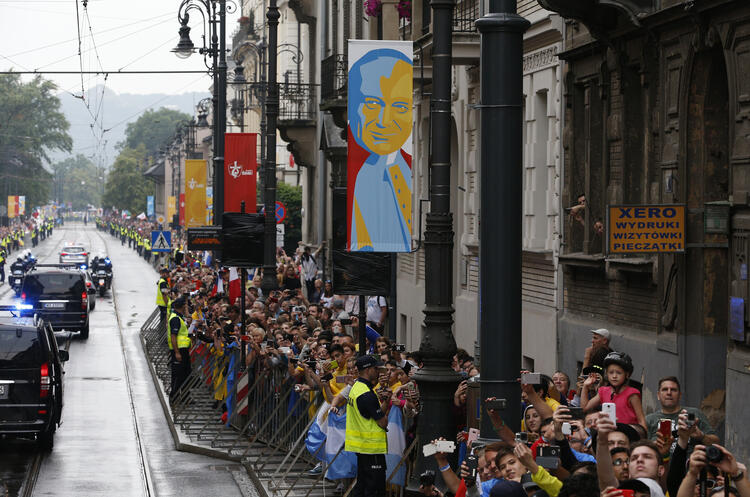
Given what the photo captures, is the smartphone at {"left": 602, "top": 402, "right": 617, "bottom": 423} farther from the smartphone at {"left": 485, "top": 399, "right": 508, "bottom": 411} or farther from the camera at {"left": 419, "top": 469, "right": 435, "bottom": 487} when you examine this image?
the camera at {"left": 419, "top": 469, "right": 435, "bottom": 487}

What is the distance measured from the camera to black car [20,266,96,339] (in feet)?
126

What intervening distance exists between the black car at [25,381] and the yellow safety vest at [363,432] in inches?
246

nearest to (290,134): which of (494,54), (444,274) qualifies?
(444,274)

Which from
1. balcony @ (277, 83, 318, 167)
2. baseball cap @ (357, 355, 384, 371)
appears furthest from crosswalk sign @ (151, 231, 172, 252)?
baseball cap @ (357, 355, 384, 371)

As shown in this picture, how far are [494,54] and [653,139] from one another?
8437mm

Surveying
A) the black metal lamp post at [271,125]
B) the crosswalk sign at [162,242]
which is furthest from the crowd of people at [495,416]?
the crosswalk sign at [162,242]

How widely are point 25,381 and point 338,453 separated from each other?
17.7 feet

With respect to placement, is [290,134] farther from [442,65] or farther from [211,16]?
[442,65]

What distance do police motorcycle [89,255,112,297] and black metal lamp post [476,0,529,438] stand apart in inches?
1971

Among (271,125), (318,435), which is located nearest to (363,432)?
(318,435)

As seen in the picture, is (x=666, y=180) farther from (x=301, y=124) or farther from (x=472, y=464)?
(x=301, y=124)

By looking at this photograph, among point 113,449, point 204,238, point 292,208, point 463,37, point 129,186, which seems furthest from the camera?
point 129,186

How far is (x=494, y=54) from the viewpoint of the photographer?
26.8ft

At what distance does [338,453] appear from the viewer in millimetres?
14406
